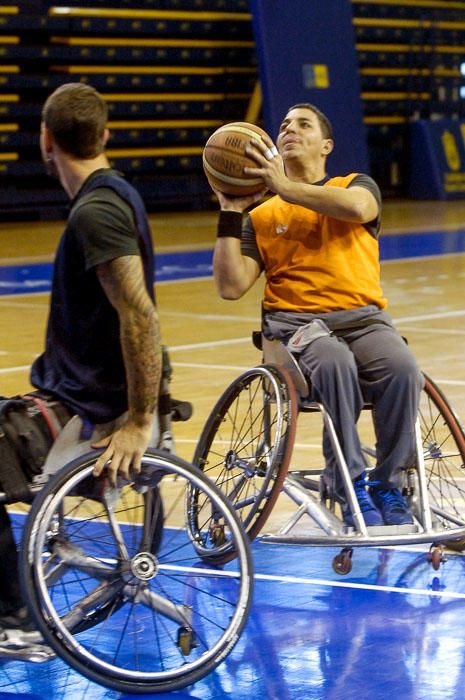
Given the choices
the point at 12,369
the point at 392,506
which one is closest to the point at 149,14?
the point at 12,369

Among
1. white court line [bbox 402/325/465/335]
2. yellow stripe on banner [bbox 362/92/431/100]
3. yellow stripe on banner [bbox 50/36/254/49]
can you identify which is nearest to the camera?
white court line [bbox 402/325/465/335]

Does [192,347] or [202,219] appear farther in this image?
[202,219]

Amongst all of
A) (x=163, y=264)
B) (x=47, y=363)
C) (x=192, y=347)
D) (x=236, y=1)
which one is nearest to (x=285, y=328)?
(x=47, y=363)

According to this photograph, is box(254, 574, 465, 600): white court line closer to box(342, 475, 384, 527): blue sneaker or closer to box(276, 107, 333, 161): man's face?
box(342, 475, 384, 527): blue sneaker

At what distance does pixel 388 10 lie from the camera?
23000 millimetres

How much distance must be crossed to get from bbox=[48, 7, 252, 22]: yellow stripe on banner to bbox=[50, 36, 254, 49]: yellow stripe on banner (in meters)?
0.32

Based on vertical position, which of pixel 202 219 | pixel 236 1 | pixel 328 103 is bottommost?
pixel 202 219

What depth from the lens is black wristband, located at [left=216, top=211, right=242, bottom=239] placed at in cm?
451

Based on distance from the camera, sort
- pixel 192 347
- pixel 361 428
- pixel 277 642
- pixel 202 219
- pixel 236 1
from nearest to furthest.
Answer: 1. pixel 277 642
2. pixel 361 428
3. pixel 192 347
4. pixel 202 219
5. pixel 236 1

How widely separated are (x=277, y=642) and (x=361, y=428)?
9.18 ft

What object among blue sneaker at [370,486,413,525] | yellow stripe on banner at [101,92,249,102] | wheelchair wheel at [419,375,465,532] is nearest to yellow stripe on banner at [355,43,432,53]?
yellow stripe on banner at [101,92,249,102]

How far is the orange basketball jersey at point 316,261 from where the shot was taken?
15.4ft

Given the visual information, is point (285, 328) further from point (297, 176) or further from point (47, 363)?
point (47, 363)

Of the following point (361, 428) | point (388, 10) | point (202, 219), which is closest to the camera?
point (361, 428)
